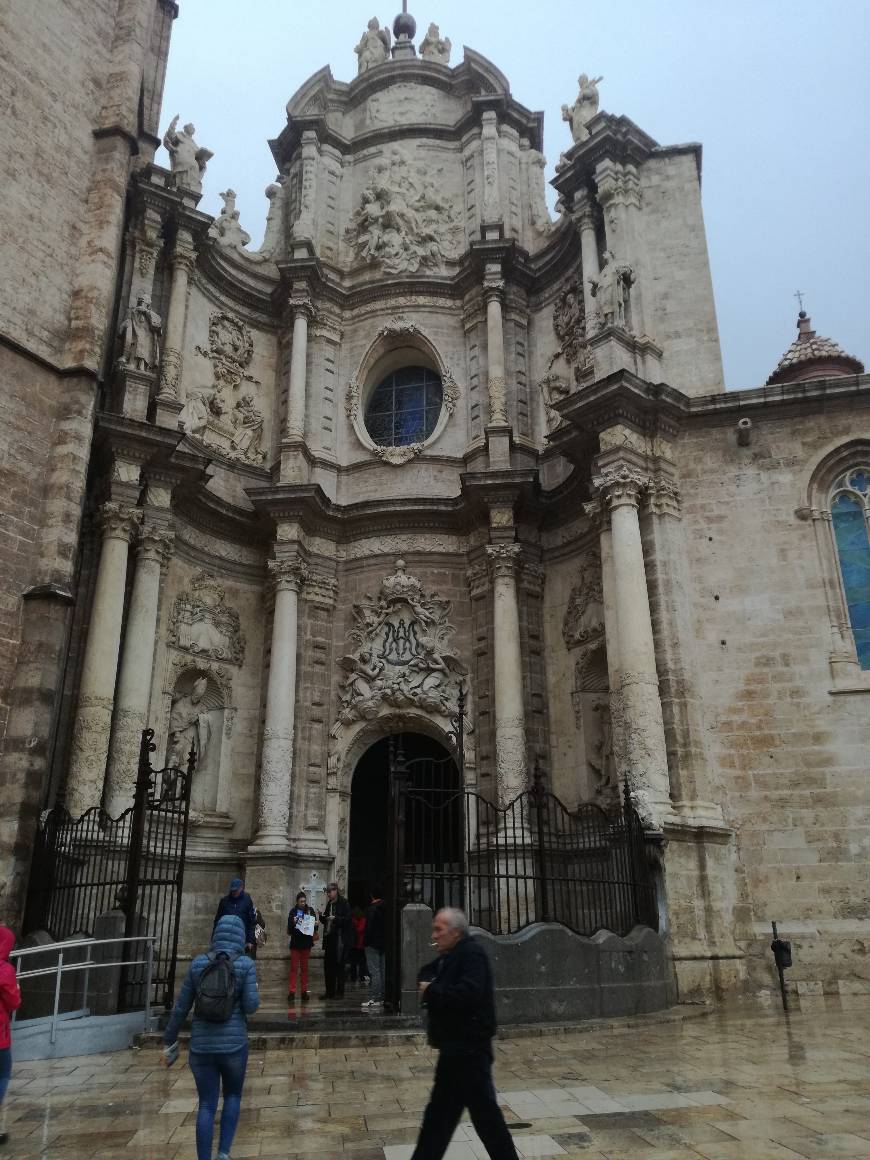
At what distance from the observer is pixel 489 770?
16141 millimetres

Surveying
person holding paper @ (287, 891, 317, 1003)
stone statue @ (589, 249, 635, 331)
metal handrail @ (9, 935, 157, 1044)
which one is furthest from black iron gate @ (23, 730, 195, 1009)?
stone statue @ (589, 249, 635, 331)

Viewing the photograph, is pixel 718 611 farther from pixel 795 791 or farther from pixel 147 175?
pixel 147 175

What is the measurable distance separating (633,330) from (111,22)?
37.2ft

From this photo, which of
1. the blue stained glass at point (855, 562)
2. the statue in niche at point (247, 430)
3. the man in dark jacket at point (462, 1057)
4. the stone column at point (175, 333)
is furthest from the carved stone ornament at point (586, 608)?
the man in dark jacket at point (462, 1057)

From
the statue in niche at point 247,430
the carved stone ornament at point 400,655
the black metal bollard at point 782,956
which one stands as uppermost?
the statue in niche at point 247,430

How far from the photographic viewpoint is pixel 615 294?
15820 mm

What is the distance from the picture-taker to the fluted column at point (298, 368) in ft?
60.7

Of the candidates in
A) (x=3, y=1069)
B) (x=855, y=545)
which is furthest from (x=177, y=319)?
(x=3, y=1069)

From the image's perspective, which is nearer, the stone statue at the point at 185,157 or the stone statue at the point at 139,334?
the stone statue at the point at 139,334

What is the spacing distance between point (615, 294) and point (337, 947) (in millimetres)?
11193

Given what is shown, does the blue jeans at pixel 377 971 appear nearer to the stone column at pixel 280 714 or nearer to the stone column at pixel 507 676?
the stone column at pixel 280 714

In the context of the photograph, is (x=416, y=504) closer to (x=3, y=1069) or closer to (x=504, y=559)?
(x=504, y=559)

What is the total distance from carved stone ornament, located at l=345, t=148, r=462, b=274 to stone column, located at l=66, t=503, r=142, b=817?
8.49m

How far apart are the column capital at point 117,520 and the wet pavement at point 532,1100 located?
861cm
